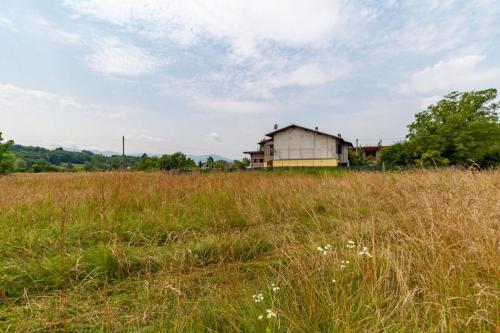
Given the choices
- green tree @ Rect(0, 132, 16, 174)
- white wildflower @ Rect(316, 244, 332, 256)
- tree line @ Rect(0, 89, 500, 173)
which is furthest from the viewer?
tree line @ Rect(0, 89, 500, 173)

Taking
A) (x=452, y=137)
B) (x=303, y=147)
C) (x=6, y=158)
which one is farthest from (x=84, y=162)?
(x=452, y=137)

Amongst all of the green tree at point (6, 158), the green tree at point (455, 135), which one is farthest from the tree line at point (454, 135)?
the green tree at point (6, 158)

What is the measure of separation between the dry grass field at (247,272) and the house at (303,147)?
25708mm

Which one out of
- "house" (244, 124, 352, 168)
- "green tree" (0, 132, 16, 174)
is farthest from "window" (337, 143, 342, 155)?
"green tree" (0, 132, 16, 174)

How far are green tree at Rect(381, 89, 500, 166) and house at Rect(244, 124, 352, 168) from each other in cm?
606

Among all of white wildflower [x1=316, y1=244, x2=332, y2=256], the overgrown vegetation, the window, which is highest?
the window

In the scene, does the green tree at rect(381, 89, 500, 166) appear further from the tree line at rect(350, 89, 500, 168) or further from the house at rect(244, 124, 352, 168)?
the house at rect(244, 124, 352, 168)

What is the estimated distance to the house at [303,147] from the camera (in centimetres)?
2875

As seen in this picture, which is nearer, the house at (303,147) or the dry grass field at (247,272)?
the dry grass field at (247,272)

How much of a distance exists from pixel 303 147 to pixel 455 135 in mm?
15371

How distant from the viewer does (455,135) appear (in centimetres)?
2117

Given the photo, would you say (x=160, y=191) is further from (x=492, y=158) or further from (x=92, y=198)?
(x=492, y=158)

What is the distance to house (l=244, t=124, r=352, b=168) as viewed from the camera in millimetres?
28750

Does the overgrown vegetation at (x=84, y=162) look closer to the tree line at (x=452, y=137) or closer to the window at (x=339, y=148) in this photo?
the tree line at (x=452, y=137)
